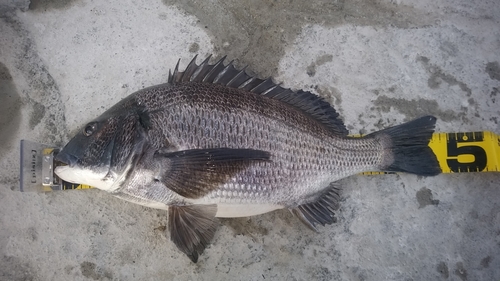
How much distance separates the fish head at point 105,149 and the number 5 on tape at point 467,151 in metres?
2.08

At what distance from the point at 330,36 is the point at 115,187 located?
2.02 meters

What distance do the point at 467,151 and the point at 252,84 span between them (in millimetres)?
1629

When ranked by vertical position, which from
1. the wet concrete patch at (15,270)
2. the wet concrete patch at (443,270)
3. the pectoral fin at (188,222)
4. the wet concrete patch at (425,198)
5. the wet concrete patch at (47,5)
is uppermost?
the wet concrete patch at (47,5)

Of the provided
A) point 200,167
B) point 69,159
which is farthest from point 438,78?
point 69,159

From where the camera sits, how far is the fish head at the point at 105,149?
2299 mm

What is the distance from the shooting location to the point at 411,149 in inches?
101

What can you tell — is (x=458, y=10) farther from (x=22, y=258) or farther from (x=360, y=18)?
(x=22, y=258)

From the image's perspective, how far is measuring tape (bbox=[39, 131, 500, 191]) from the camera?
2713mm

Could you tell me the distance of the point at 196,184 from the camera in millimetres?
2312

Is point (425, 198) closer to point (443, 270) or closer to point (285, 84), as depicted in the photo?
point (443, 270)

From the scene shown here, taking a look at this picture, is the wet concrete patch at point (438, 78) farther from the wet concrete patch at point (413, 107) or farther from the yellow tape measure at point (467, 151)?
the yellow tape measure at point (467, 151)

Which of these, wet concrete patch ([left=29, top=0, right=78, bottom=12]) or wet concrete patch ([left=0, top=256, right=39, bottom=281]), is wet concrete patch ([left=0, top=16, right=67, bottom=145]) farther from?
wet concrete patch ([left=0, top=256, right=39, bottom=281])

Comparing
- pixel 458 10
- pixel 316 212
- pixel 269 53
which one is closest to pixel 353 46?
pixel 269 53

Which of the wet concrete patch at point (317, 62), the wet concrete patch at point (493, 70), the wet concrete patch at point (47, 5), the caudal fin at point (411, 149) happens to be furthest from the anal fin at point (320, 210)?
the wet concrete patch at point (47, 5)
